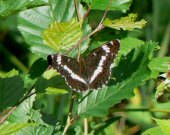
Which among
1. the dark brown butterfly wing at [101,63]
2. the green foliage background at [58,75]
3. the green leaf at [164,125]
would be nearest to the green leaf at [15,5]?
the green foliage background at [58,75]

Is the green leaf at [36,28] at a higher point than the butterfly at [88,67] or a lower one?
higher

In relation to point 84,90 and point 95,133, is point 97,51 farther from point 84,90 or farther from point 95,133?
point 95,133

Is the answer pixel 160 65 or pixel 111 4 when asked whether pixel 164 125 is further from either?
pixel 111 4

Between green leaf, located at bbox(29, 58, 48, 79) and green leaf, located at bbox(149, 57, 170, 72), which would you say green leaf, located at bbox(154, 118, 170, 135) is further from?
green leaf, located at bbox(29, 58, 48, 79)

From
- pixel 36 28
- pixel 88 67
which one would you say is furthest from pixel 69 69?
pixel 36 28

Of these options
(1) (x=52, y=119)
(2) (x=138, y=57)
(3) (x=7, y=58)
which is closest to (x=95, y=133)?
(1) (x=52, y=119)

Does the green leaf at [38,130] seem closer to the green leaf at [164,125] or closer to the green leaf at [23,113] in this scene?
the green leaf at [23,113]
